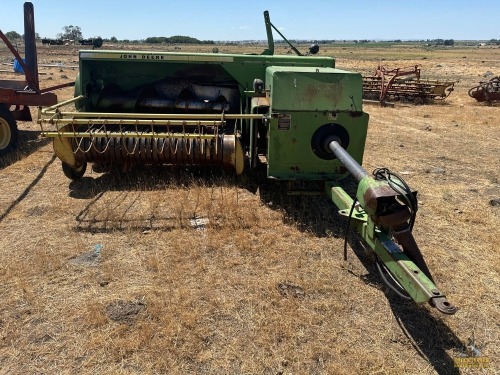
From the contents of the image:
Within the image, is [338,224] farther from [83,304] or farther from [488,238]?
[83,304]

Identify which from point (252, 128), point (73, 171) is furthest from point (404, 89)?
point (73, 171)

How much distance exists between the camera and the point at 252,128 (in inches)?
211

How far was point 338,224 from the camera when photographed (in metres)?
4.96

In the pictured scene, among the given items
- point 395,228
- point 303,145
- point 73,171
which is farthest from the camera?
point 73,171

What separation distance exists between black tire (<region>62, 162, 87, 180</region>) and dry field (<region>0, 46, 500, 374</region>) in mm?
150

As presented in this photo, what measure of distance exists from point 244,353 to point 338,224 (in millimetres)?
2405

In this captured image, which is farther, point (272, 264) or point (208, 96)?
point (208, 96)

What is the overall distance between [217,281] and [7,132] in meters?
5.70

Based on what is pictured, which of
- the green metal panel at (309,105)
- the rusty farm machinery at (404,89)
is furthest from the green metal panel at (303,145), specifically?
the rusty farm machinery at (404,89)

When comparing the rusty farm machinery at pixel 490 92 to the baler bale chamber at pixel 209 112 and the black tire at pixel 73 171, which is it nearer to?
the baler bale chamber at pixel 209 112

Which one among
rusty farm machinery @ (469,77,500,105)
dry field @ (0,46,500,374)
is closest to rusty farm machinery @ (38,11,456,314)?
dry field @ (0,46,500,374)

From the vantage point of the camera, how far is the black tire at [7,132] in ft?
23.7

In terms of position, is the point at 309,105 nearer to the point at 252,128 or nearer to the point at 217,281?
the point at 252,128

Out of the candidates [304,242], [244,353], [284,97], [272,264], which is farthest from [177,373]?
[284,97]
